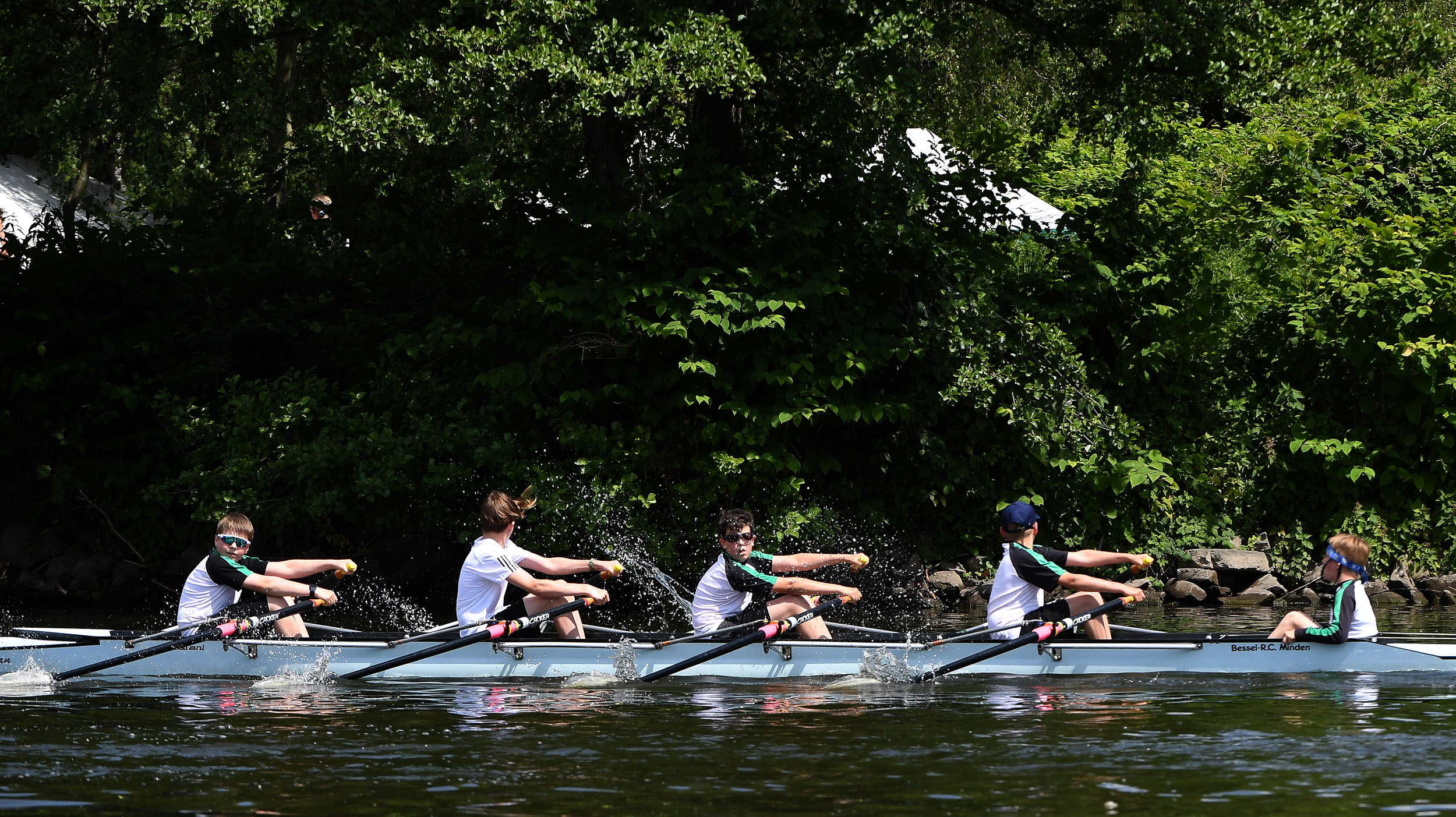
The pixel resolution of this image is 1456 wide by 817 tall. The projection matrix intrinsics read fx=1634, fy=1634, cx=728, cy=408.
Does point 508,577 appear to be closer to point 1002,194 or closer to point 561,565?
point 561,565

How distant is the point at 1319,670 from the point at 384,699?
694 centimetres

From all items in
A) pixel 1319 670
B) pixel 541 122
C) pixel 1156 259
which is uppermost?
pixel 541 122

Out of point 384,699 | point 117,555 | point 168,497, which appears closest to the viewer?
point 384,699

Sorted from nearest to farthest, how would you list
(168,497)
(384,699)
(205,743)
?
1. (205,743)
2. (384,699)
3. (168,497)

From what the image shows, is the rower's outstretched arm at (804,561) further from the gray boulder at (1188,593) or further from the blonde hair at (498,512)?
the gray boulder at (1188,593)

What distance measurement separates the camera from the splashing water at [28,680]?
12512 mm

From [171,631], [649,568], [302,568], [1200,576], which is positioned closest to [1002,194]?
[1200,576]

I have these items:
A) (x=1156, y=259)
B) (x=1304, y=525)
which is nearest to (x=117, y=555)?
(x=1156, y=259)

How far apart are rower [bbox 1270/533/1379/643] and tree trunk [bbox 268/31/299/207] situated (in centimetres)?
1108

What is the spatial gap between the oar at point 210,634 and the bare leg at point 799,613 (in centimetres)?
368

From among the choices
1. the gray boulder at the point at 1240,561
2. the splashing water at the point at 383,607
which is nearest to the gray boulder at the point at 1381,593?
the gray boulder at the point at 1240,561

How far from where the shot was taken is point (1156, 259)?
21.0 metres

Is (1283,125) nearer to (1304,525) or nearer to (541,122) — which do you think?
(1304,525)

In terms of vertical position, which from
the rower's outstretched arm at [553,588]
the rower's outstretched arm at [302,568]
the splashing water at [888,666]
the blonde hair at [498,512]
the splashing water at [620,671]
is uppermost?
the blonde hair at [498,512]
